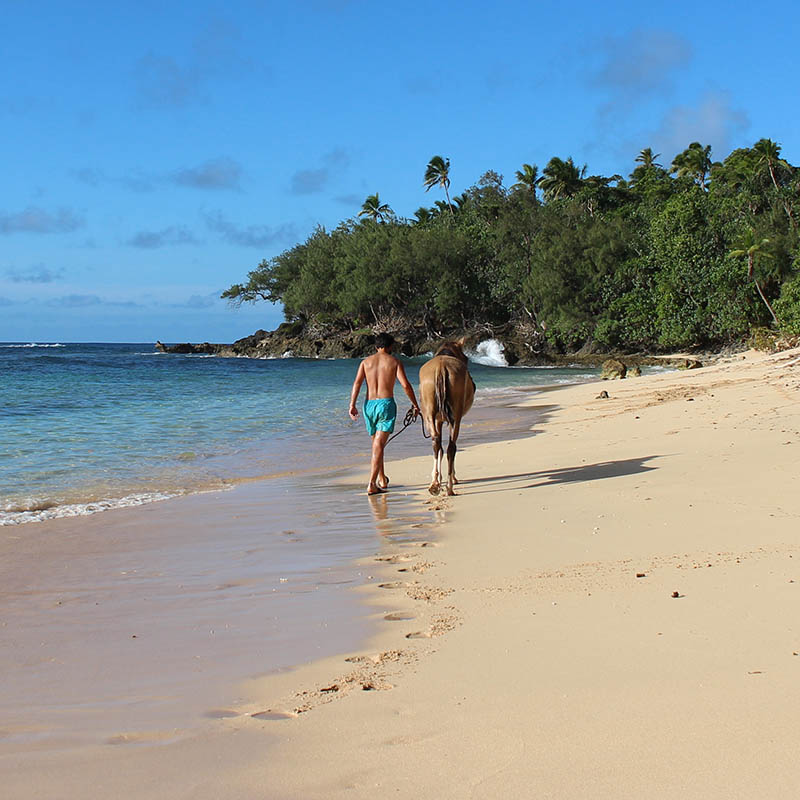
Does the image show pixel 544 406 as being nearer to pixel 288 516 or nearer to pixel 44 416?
pixel 44 416

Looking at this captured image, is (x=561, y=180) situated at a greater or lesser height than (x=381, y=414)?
greater

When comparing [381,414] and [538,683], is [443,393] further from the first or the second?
[538,683]

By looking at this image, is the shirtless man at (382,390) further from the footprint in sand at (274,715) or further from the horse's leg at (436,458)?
the footprint in sand at (274,715)

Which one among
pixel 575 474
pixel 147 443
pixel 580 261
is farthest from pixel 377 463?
pixel 580 261

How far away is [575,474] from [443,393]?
1716 millimetres

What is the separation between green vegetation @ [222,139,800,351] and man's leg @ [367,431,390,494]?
27.6 meters

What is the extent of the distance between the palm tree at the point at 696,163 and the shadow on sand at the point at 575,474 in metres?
63.3

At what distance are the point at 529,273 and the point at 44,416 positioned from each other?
41.5 meters

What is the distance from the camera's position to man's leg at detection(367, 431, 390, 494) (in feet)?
29.4

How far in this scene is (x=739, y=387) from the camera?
18.0 m

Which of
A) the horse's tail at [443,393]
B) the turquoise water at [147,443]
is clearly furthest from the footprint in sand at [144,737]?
the horse's tail at [443,393]

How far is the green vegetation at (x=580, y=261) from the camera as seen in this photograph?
42969 millimetres

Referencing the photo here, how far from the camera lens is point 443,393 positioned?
29.7 feet

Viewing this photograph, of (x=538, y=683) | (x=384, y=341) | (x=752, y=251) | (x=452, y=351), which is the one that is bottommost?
(x=538, y=683)
